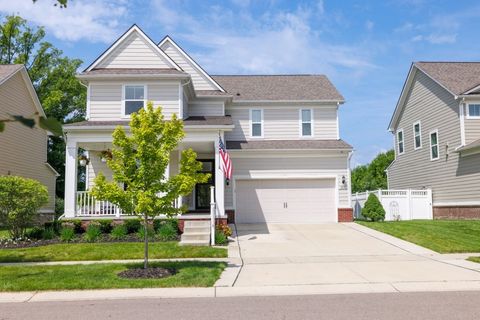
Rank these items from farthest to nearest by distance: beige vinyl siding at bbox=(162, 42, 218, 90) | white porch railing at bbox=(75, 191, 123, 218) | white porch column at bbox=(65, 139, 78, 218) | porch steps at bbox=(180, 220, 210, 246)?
beige vinyl siding at bbox=(162, 42, 218, 90) < white porch railing at bbox=(75, 191, 123, 218) < white porch column at bbox=(65, 139, 78, 218) < porch steps at bbox=(180, 220, 210, 246)

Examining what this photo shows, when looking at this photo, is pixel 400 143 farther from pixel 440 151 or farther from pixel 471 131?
pixel 471 131

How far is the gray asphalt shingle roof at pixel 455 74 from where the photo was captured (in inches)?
867

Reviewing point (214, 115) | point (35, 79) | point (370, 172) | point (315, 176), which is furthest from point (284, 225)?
point (370, 172)

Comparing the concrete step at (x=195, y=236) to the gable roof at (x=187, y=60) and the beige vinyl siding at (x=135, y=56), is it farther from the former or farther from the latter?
the gable roof at (x=187, y=60)

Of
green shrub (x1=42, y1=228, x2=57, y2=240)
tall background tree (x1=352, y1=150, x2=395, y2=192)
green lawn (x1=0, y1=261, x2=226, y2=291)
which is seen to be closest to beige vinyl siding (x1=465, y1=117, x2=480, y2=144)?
green lawn (x1=0, y1=261, x2=226, y2=291)

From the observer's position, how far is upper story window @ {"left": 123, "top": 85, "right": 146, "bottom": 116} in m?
18.5

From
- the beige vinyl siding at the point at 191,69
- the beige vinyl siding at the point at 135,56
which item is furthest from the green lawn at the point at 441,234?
the beige vinyl siding at the point at 135,56

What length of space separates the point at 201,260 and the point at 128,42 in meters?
10.7

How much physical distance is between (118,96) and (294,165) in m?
8.45

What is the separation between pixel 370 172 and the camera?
152 feet

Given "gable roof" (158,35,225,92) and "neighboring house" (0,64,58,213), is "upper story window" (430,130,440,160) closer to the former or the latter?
"gable roof" (158,35,225,92)

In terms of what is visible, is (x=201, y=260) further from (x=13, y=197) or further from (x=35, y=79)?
A: (x=35, y=79)

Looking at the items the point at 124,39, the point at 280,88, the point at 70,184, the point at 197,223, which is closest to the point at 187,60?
the point at 124,39

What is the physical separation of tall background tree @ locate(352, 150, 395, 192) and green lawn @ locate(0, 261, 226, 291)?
34793mm
